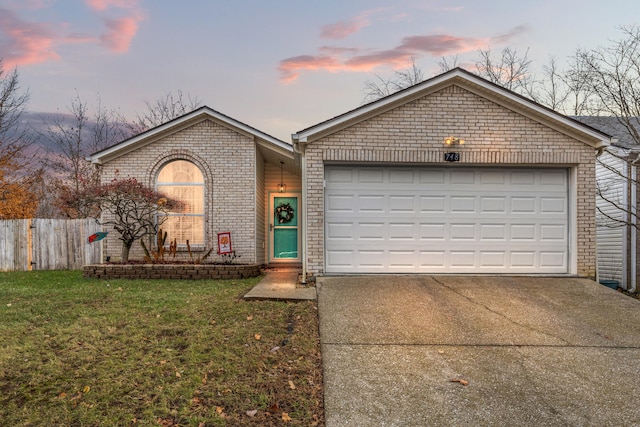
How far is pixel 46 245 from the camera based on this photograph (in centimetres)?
1296

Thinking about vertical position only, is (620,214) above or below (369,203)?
below

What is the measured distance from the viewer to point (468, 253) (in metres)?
8.56

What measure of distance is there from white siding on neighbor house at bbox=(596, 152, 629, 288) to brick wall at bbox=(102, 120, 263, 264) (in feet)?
33.2

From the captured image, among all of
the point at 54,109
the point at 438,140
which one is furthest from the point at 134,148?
the point at 54,109

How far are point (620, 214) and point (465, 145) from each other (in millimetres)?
6961

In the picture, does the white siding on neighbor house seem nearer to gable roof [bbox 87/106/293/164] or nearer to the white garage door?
the white garage door

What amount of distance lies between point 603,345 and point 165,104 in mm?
27125

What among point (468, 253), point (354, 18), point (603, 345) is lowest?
point (603, 345)

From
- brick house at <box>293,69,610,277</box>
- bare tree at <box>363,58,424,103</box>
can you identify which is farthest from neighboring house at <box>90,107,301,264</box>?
bare tree at <box>363,58,424,103</box>

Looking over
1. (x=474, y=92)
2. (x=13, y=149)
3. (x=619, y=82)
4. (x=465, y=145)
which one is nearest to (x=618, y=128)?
(x=619, y=82)

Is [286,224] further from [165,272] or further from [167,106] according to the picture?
[167,106]

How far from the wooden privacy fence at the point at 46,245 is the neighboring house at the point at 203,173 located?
2.52m

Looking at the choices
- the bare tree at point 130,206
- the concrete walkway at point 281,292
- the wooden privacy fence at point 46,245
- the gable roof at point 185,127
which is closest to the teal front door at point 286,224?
the gable roof at point 185,127

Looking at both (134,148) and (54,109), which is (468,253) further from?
(54,109)
